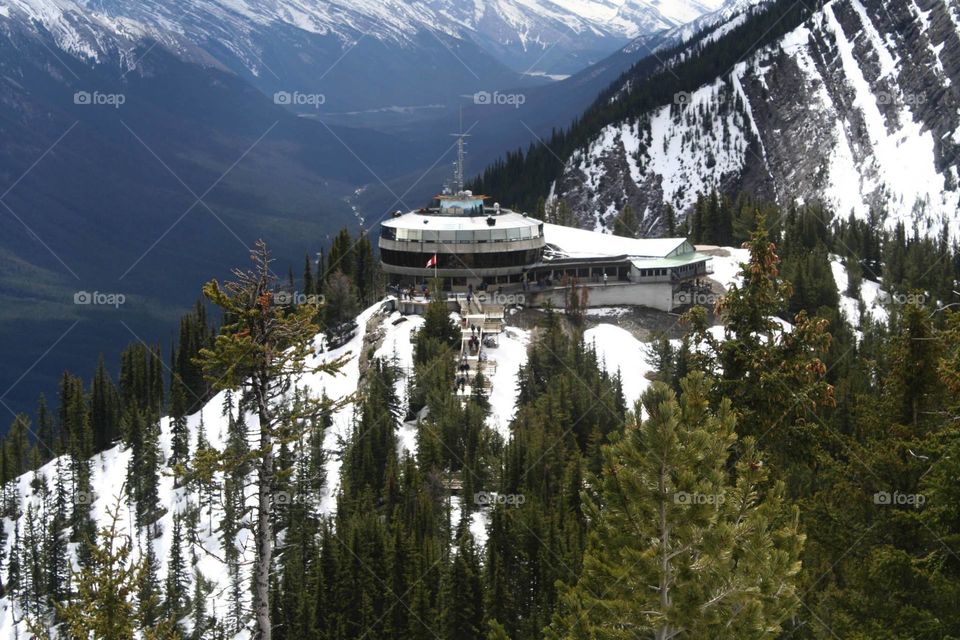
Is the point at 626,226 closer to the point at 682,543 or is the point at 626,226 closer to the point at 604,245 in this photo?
the point at 604,245

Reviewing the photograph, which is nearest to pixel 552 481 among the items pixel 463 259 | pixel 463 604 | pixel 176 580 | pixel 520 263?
pixel 463 604

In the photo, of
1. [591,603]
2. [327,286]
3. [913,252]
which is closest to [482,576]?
[591,603]

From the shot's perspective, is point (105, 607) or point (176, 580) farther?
point (176, 580)

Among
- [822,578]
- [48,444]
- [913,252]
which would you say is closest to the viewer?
[822,578]

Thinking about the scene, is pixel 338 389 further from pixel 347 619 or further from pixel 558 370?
pixel 347 619

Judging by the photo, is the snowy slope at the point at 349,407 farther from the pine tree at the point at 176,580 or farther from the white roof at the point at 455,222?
the white roof at the point at 455,222

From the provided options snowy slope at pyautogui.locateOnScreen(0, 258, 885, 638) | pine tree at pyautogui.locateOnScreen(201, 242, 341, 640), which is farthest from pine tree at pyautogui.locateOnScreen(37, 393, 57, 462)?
pine tree at pyautogui.locateOnScreen(201, 242, 341, 640)

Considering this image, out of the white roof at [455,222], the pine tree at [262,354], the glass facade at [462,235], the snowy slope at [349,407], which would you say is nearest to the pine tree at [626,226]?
the snowy slope at [349,407]
